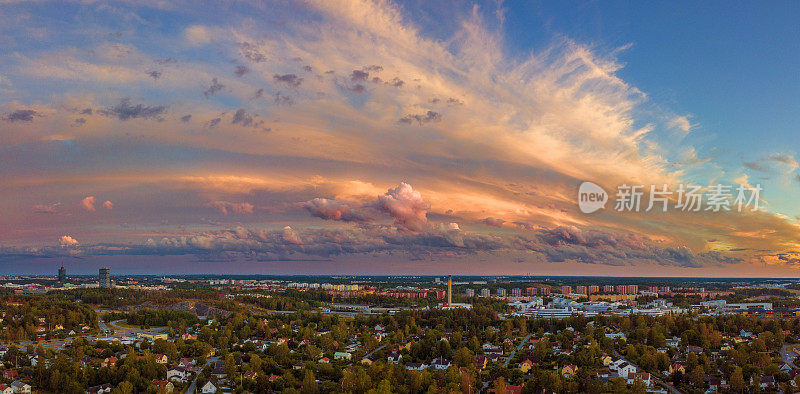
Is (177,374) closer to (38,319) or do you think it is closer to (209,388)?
(209,388)

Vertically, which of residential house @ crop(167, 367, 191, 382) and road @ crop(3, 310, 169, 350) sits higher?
residential house @ crop(167, 367, 191, 382)

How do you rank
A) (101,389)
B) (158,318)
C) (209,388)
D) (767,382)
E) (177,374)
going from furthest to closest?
(158,318), (177,374), (767,382), (209,388), (101,389)

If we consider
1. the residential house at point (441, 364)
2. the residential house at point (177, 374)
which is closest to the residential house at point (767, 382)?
the residential house at point (441, 364)

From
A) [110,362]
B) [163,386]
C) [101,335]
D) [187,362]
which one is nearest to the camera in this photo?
[163,386]

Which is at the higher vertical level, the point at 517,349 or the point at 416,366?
the point at 416,366

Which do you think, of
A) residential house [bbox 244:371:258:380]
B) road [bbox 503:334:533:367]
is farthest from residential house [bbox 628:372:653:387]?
residential house [bbox 244:371:258:380]

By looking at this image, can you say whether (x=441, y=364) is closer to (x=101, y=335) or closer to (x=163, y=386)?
(x=163, y=386)

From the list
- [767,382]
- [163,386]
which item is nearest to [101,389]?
[163,386]

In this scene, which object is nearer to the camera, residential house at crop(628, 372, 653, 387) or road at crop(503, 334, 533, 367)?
residential house at crop(628, 372, 653, 387)

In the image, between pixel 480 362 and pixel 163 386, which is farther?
pixel 480 362

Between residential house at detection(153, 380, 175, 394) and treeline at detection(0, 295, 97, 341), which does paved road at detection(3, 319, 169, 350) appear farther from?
residential house at detection(153, 380, 175, 394)
